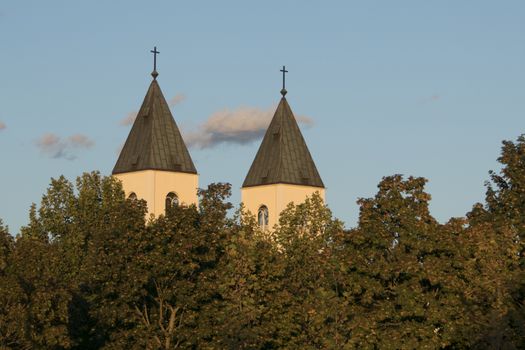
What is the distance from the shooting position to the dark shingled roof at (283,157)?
330 feet

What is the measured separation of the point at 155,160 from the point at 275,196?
9099mm

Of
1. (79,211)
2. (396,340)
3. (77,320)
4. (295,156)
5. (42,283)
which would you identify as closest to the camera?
(396,340)

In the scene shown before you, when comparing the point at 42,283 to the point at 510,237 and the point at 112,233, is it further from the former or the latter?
the point at 510,237

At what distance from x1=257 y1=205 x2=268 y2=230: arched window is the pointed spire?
6.43m

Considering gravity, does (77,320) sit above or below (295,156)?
below

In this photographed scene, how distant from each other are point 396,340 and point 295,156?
4503 cm

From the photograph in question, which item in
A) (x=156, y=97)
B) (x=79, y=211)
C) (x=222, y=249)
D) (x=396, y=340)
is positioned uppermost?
(x=156, y=97)

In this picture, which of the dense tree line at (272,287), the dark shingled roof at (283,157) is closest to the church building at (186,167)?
the dark shingled roof at (283,157)

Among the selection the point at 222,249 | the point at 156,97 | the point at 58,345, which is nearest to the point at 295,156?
the point at 156,97

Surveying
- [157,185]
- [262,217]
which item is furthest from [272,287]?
[262,217]

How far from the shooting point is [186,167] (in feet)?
324

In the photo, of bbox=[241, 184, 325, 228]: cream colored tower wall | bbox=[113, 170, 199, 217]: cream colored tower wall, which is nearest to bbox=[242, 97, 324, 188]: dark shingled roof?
bbox=[241, 184, 325, 228]: cream colored tower wall

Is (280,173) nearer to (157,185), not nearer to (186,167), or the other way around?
(186,167)

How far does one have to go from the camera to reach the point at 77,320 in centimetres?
6612
